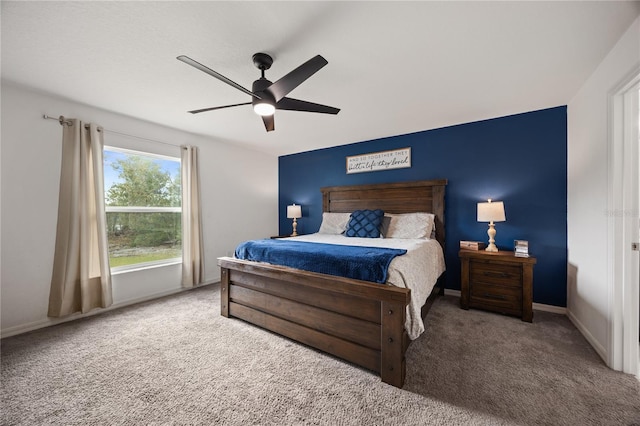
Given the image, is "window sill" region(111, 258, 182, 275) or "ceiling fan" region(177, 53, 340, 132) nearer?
"ceiling fan" region(177, 53, 340, 132)

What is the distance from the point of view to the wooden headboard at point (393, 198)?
11.2 ft

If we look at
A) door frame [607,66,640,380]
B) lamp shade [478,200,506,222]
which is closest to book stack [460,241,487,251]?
lamp shade [478,200,506,222]

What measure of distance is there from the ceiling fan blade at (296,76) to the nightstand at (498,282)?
99.9 inches

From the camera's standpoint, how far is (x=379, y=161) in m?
3.98

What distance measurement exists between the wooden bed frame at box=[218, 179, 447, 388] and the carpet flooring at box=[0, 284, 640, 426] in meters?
0.12

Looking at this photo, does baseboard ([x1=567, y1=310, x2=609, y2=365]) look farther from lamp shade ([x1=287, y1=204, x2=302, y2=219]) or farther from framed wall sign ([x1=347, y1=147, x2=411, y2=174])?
lamp shade ([x1=287, y1=204, x2=302, y2=219])

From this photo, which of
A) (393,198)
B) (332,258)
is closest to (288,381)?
(332,258)

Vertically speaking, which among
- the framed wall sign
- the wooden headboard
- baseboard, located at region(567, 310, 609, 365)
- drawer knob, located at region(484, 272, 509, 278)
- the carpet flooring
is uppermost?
the framed wall sign

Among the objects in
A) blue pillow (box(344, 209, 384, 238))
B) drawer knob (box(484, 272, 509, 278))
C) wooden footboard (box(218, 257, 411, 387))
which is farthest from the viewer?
blue pillow (box(344, 209, 384, 238))

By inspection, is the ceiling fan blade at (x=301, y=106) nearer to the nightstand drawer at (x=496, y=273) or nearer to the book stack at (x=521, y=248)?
the nightstand drawer at (x=496, y=273)

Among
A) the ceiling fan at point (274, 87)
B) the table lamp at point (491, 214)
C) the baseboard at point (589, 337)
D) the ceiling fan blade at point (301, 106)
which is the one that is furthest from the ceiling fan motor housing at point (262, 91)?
the baseboard at point (589, 337)

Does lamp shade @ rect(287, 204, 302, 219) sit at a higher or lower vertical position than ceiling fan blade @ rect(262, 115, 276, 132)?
lower

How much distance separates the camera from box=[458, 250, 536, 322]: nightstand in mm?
2498

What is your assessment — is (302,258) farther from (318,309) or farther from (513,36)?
(513,36)
